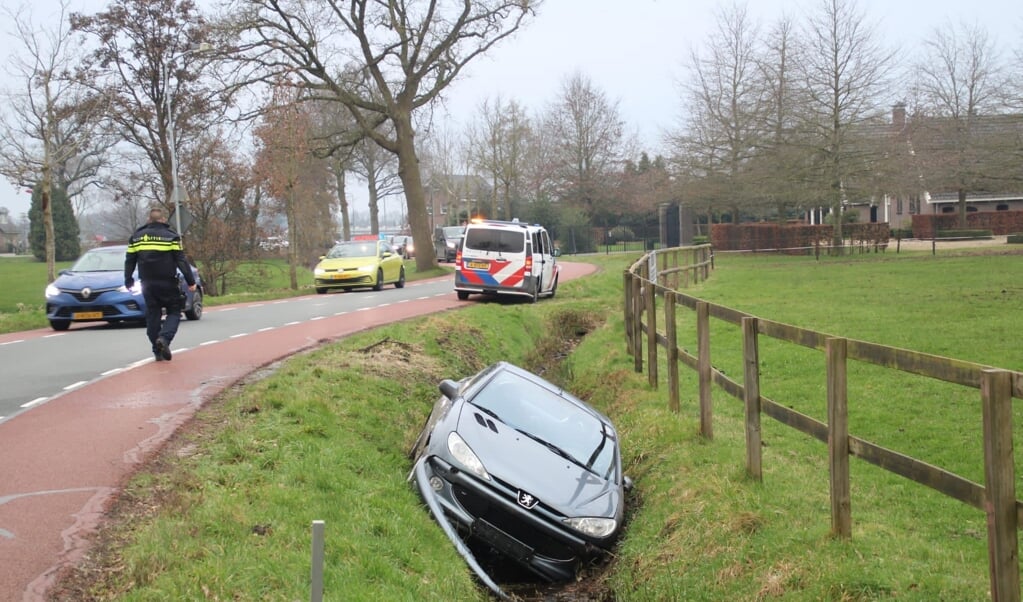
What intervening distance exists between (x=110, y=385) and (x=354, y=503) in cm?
457

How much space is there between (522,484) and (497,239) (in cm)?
1565

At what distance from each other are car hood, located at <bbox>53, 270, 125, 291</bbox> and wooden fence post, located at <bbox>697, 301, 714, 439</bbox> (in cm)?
1124

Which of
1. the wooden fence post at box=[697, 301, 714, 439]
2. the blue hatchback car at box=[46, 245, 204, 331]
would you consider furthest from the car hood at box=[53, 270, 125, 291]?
the wooden fence post at box=[697, 301, 714, 439]

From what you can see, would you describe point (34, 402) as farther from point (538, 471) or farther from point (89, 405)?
point (538, 471)

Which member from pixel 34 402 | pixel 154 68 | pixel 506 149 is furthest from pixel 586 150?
pixel 34 402

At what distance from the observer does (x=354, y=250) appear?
1142 inches

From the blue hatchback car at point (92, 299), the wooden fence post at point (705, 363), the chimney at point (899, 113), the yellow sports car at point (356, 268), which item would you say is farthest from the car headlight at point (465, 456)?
the chimney at point (899, 113)

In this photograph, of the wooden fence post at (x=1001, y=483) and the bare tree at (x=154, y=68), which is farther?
the bare tree at (x=154, y=68)

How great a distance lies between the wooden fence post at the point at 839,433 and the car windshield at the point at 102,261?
14.2m

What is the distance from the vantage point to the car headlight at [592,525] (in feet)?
23.9

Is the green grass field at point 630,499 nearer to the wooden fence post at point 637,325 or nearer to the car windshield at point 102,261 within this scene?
the wooden fence post at point 637,325

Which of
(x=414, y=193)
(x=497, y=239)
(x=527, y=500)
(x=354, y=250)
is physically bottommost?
(x=527, y=500)

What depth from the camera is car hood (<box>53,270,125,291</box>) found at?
16.3 metres

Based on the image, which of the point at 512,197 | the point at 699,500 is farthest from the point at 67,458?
the point at 512,197
